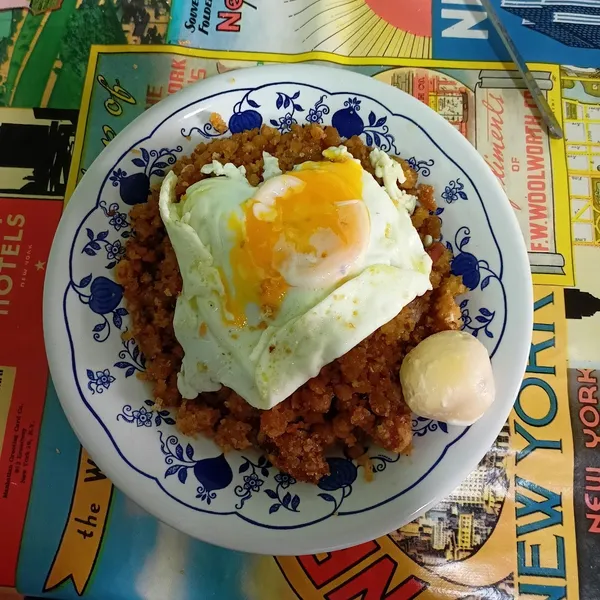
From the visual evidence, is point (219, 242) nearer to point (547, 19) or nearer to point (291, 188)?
point (291, 188)

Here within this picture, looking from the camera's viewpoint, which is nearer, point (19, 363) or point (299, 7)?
point (19, 363)

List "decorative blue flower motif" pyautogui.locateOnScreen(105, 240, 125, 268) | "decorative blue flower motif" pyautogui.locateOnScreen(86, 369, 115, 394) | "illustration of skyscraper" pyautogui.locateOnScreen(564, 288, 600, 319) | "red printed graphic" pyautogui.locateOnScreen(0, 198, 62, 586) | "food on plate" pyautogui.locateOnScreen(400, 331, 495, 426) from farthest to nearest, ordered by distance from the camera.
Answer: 1. "illustration of skyscraper" pyautogui.locateOnScreen(564, 288, 600, 319)
2. "red printed graphic" pyautogui.locateOnScreen(0, 198, 62, 586)
3. "decorative blue flower motif" pyautogui.locateOnScreen(105, 240, 125, 268)
4. "decorative blue flower motif" pyautogui.locateOnScreen(86, 369, 115, 394)
5. "food on plate" pyautogui.locateOnScreen(400, 331, 495, 426)

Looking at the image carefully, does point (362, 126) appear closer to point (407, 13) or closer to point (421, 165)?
point (421, 165)

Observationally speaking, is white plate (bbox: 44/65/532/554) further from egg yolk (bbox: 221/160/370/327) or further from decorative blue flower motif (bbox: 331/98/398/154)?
egg yolk (bbox: 221/160/370/327)

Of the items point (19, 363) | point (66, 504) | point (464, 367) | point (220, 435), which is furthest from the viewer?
point (19, 363)

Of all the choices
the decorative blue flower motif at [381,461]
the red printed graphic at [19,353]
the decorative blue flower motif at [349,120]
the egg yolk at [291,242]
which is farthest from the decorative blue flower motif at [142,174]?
the decorative blue flower motif at [381,461]

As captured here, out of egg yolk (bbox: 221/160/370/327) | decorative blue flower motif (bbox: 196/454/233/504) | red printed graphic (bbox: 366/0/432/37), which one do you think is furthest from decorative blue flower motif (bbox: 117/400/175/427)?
red printed graphic (bbox: 366/0/432/37)

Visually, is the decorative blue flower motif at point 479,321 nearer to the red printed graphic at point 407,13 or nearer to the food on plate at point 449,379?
the food on plate at point 449,379

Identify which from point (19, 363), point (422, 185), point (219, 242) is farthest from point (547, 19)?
point (19, 363)
